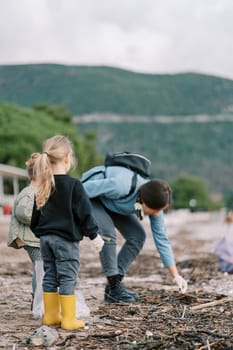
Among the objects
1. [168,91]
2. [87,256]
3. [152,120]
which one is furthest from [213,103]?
[87,256]

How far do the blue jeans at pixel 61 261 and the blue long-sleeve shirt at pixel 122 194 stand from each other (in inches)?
40.3

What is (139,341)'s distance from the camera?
439cm

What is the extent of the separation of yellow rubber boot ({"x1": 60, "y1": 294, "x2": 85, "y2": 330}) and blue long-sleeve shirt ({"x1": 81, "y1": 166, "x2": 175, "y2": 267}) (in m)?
1.28

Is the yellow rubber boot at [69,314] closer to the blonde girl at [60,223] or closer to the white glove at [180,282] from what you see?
the blonde girl at [60,223]

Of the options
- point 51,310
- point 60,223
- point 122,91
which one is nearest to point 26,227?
point 60,223

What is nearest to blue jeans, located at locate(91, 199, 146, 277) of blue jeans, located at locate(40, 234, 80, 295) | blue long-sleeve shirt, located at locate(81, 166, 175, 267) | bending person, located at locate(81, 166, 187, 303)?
bending person, located at locate(81, 166, 187, 303)

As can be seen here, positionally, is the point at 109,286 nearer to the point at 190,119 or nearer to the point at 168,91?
the point at 190,119

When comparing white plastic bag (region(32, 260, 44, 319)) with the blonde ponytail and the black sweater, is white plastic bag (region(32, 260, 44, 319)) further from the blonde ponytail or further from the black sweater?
the blonde ponytail

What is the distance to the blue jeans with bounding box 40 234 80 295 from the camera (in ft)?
16.3

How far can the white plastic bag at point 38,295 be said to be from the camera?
5.34 m

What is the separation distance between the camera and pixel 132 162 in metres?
6.14

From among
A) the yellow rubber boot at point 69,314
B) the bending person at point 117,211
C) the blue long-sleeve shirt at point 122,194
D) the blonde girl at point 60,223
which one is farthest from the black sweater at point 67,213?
the blue long-sleeve shirt at point 122,194

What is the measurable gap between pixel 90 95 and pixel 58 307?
571 ft

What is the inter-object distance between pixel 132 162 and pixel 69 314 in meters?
1.70
